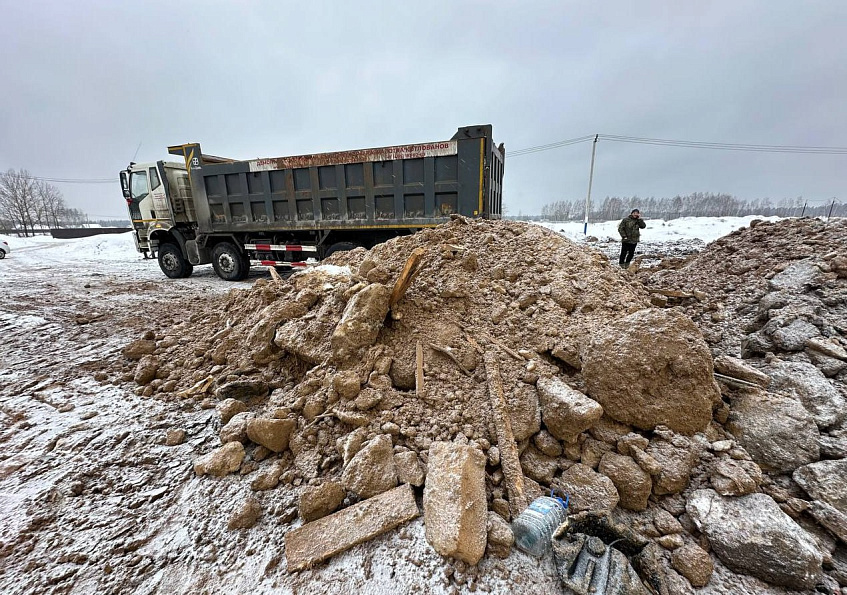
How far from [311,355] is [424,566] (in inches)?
73.9

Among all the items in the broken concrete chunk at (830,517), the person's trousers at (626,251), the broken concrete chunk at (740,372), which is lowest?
the broken concrete chunk at (830,517)

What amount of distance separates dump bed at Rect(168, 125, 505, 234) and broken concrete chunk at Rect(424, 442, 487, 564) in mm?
5188

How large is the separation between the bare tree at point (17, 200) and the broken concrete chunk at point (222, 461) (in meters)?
49.6

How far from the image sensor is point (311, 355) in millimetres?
2939

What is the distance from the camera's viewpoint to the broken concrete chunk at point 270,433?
2.28 metres

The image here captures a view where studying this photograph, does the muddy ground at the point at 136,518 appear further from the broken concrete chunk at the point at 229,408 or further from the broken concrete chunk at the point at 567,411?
the broken concrete chunk at the point at 567,411

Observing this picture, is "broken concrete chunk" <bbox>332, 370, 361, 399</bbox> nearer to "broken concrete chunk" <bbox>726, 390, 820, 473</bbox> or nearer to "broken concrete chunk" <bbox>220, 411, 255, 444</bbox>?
"broken concrete chunk" <bbox>220, 411, 255, 444</bbox>

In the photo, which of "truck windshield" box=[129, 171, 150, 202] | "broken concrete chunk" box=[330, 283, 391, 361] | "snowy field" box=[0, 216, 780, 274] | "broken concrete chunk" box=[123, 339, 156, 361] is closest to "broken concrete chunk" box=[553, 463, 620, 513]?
"broken concrete chunk" box=[330, 283, 391, 361]

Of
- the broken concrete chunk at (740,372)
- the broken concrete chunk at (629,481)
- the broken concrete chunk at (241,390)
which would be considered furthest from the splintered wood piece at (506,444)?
the broken concrete chunk at (241,390)

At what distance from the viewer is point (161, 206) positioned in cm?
877


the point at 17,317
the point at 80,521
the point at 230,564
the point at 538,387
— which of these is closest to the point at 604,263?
the point at 538,387

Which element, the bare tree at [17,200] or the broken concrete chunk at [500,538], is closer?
the broken concrete chunk at [500,538]

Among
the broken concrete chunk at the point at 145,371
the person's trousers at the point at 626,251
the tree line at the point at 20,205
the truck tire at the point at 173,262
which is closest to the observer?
the broken concrete chunk at the point at 145,371

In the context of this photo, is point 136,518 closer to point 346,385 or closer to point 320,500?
point 320,500
